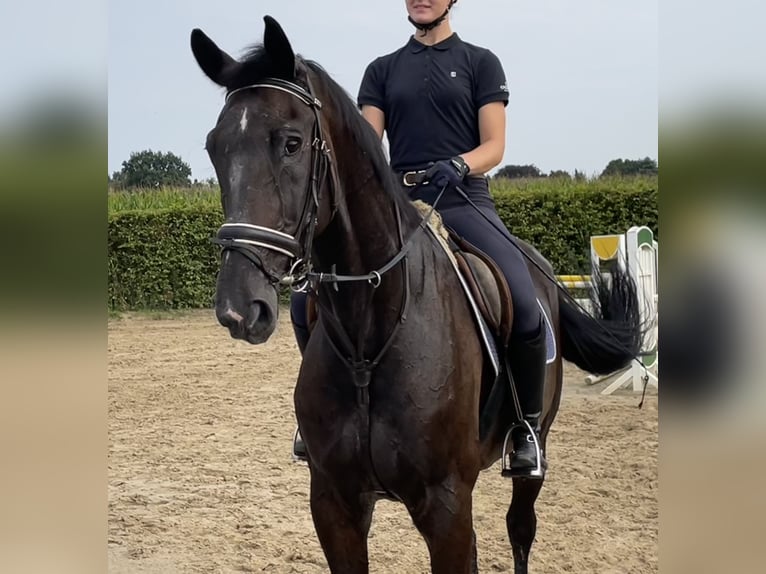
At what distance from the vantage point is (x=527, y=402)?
3.21 metres

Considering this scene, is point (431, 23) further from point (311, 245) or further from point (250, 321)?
point (250, 321)

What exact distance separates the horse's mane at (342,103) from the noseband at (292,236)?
35 millimetres

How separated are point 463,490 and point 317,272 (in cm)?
95

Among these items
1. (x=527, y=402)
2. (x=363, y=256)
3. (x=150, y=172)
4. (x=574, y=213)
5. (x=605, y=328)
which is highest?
(x=150, y=172)

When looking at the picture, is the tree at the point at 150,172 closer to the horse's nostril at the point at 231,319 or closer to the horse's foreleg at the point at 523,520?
the horse's foreleg at the point at 523,520

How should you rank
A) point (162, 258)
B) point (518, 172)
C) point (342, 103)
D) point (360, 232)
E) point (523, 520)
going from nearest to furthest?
point (342, 103) → point (360, 232) → point (523, 520) → point (162, 258) → point (518, 172)

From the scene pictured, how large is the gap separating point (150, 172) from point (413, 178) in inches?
545

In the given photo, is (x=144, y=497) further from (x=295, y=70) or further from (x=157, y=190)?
(x=157, y=190)

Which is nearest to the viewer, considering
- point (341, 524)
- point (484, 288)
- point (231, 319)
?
point (231, 319)

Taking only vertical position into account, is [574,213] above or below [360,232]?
above

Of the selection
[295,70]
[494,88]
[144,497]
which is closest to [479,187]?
[494,88]

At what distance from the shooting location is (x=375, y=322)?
2.64 metres

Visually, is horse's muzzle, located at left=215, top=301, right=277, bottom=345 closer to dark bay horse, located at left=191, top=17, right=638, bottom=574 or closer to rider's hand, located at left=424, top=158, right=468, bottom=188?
dark bay horse, located at left=191, top=17, right=638, bottom=574

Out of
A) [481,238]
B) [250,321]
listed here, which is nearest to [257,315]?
[250,321]
